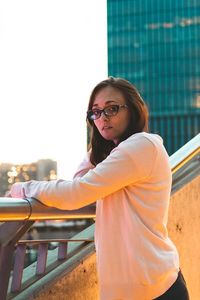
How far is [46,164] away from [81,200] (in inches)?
3476

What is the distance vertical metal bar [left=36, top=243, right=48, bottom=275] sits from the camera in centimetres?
239

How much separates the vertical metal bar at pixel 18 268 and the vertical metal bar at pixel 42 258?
0.15m

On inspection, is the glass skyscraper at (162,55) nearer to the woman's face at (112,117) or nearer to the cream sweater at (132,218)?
the woman's face at (112,117)

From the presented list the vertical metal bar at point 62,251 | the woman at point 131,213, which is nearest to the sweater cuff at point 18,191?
the woman at point 131,213

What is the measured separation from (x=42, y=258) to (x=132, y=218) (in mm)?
807

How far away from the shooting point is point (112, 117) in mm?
1920

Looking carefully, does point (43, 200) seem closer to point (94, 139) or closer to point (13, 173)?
point (94, 139)

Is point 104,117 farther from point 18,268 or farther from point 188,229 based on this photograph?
point 188,229

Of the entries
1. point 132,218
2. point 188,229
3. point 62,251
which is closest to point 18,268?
point 62,251

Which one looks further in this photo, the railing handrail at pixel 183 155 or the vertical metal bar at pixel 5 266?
the railing handrail at pixel 183 155

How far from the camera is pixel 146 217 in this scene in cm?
176

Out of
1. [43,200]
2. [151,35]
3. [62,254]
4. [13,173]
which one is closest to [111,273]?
[43,200]

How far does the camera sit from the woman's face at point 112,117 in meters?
1.92

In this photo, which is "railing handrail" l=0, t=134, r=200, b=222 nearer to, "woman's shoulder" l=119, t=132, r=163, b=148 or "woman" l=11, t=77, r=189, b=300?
"woman" l=11, t=77, r=189, b=300
